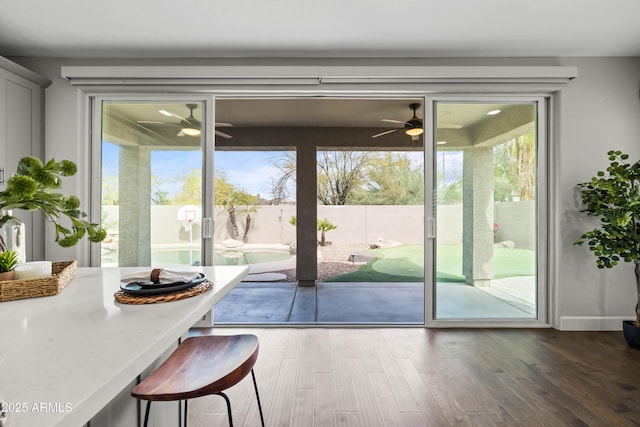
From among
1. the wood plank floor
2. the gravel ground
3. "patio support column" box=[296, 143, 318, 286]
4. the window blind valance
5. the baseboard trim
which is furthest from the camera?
the gravel ground

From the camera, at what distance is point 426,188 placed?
3322 mm

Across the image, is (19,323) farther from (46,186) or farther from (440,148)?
(440,148)

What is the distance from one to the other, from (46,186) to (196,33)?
234cm

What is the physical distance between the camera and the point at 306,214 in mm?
5891

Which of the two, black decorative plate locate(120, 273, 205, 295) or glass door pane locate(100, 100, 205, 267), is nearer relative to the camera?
black decorative plate locate(120, 273, 205, 295)

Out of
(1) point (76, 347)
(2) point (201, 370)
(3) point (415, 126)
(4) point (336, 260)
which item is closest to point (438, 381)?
(2) point (201, 370)

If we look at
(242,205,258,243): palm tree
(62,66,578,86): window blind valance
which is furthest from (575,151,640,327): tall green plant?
(242,205,258,243): palm tree

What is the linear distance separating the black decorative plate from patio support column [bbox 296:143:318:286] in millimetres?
4708

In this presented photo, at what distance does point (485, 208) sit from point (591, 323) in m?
1.43

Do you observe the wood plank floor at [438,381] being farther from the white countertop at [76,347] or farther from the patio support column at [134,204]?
the patio support column at [134,204]

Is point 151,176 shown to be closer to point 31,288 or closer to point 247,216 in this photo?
point 31,288

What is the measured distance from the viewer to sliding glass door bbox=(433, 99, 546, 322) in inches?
132

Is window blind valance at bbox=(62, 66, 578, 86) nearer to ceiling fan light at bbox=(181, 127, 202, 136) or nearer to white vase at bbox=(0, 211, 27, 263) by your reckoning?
ceiling fan light at bbox=(181, 127, 202, 136)

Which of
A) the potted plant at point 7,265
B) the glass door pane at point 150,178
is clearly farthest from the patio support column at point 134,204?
the potted plant at point 7,265
